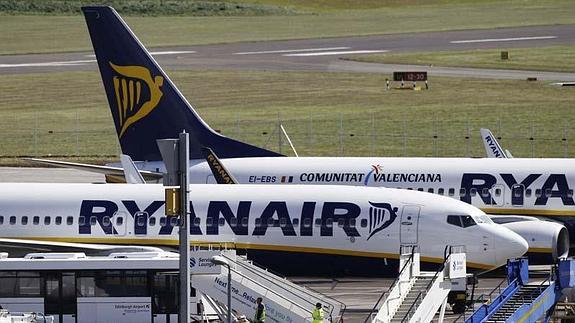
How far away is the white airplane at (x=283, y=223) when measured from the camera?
166 feet

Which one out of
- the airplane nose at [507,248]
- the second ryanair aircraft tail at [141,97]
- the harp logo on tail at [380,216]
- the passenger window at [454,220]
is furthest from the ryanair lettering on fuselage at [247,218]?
the second ryanair aircraft tail at [141,97]

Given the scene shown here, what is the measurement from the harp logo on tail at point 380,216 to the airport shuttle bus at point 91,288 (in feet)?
29.2

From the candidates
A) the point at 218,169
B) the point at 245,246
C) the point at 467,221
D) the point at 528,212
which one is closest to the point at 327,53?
the point at 218,169

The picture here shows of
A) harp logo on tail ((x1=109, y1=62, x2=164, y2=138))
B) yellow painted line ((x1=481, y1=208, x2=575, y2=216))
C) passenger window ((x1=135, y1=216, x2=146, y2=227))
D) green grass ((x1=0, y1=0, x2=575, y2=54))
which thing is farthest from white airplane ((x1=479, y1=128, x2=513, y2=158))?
green grass ((x1=0, y1=0, x2=575, y2=54))

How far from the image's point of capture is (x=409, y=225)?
50.7 metres

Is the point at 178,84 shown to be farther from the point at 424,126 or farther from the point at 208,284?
the point at 208,284

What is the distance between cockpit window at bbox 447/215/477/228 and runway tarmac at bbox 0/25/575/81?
79173 millimetres

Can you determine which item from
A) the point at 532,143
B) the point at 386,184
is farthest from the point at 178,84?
the point at 386,184

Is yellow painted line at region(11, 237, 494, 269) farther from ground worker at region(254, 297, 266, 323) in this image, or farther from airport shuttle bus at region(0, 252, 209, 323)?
ground worker at region(254, 297, 266, 323)

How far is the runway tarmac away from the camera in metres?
138

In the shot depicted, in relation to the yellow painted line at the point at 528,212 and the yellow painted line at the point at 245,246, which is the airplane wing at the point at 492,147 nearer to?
the yellow painted line at the point at 528,212

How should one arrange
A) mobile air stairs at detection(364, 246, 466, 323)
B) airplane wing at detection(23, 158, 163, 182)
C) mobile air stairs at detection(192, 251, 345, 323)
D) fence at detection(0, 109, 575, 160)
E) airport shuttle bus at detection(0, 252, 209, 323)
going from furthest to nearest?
fence at detection(0, 109, 575, 160) < airplane wing at detection(23, 158, 163, 182) < airport shuttle bus at detection(0, 252, 209, 323) < mobile air stairs at detection(192, 251, 345, 323) < mobile air stairs at detection(364, 246, 466, 323)

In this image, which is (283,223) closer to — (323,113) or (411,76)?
(323,113)

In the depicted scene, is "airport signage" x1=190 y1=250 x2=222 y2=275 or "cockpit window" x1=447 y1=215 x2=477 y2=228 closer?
"airport signage" x1=190 y1=250 x2=222 y2=275
